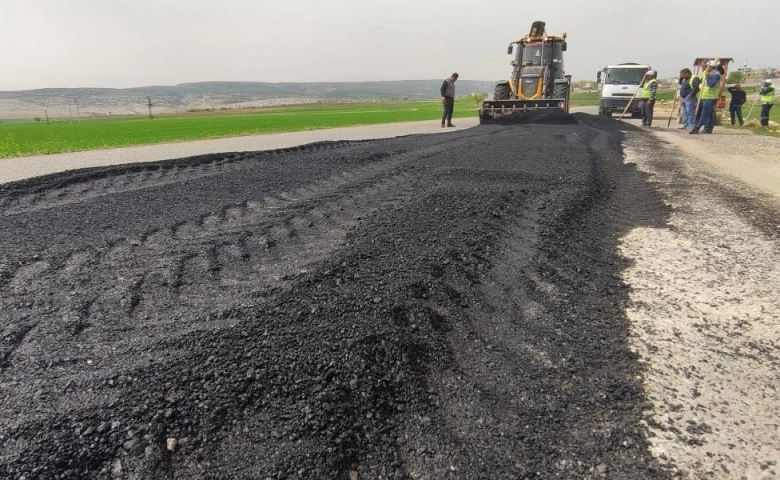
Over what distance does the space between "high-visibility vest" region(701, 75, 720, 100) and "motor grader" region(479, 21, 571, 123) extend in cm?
401

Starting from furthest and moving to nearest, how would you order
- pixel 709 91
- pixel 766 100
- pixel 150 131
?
1. pixel 150 131
2. pixel 766 100
3. pixel 709 91

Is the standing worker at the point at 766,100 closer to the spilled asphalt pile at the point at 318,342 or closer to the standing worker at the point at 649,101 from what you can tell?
the standing worker at the point at 649,101

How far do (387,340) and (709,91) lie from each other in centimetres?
1483

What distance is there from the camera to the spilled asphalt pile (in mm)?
1898

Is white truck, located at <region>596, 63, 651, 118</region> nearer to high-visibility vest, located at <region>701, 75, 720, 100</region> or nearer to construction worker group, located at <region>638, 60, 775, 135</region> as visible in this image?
construction worker group, located at <region>638, 60, 775, 135</region>

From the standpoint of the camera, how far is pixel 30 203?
5.61m

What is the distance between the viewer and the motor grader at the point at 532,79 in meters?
16.2

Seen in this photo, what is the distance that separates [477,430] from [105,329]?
7.03 feet

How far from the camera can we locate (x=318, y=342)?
249cm

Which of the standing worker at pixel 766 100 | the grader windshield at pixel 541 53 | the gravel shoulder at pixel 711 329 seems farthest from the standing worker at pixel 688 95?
the gravel shoulder at pixel 711 329

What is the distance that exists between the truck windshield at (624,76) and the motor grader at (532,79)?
19.2 feet

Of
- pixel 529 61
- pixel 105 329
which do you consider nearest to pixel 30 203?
pixel 105 329

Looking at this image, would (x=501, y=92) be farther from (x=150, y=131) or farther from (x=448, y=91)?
(x=150, y=131)

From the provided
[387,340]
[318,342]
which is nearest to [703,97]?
[387,340]
